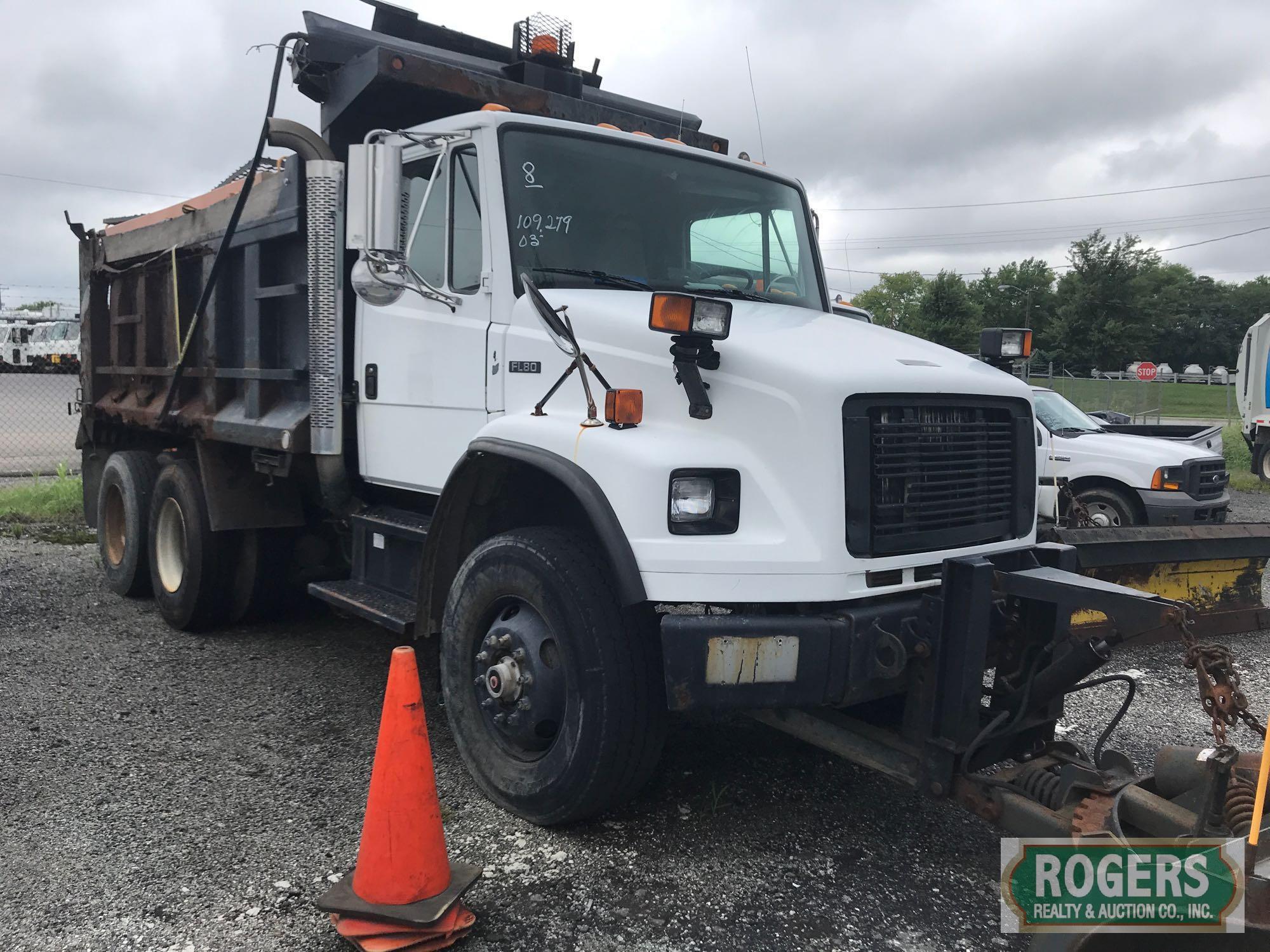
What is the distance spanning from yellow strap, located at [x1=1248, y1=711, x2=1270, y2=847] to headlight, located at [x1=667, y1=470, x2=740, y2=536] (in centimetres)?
153

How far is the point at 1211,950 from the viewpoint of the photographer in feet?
7.99

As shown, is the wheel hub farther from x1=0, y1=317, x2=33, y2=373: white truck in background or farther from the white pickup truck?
x1=0, y1=317, x2=33, y2=373: white truck in background

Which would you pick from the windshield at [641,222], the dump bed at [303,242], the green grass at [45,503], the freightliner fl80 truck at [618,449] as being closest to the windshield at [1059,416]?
the freightliner fl80 truck at [618,449]

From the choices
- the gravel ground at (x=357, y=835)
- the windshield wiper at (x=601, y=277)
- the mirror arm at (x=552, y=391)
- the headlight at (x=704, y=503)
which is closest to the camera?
the gravel ground at (x=357, y=835)

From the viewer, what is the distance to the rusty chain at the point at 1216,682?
260 centimetres

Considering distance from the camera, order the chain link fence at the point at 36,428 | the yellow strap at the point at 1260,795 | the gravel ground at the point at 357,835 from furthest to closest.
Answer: the chain link fence at the point at 36,428, the gravel ground at the point at 357,835, the yellow strap at the point at 1260,795

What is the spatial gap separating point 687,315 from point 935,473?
104cm

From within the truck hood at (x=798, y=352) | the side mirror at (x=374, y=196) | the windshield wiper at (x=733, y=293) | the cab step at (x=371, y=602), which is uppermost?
the side mirror at (x=374, y=196)

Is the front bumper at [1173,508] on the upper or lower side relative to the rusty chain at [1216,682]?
lower

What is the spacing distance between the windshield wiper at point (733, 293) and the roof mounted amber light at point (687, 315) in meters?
1.12

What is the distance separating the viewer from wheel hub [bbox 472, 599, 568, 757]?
11.7ft

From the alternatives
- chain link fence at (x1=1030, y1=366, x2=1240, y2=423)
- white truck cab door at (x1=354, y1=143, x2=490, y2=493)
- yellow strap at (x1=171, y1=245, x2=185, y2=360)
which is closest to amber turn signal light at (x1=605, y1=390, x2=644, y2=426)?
white truck cab door at (x1=354, y1=143, x2=490, y2=493)

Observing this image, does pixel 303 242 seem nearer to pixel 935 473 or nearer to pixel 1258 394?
pixel 935 473

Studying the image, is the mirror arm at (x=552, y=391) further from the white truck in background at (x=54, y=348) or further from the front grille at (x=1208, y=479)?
the white truck in background at (x=54, y=348)
